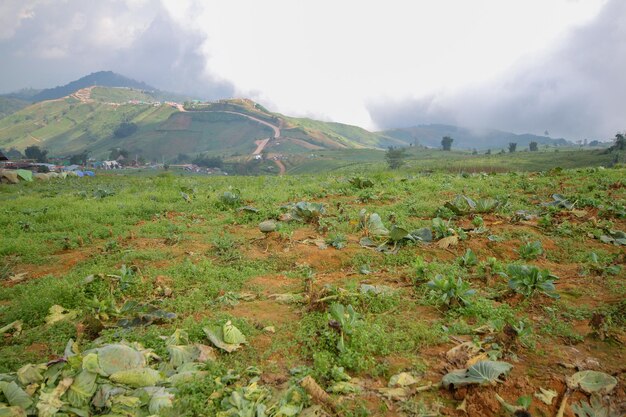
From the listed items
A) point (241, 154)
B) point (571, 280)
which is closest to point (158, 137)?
point (241, 154)

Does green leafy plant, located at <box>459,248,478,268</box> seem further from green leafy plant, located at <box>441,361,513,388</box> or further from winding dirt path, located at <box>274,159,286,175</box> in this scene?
winding dirt path, located at <box>274,159,286,175</box>

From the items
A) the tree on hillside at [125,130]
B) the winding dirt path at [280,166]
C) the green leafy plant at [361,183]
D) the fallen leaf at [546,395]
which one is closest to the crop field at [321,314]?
the fallen leaf at [546,395]

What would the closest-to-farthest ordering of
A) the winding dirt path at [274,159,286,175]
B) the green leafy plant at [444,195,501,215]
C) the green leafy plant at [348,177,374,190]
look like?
1. the green leafy plant at [444,195,501,215]
2. the green leafy plant at [348,177,374,190]
3. the winding dirt path at [274,159,286,175]

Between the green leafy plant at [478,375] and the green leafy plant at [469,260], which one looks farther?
the green leafy plant at [469,260]

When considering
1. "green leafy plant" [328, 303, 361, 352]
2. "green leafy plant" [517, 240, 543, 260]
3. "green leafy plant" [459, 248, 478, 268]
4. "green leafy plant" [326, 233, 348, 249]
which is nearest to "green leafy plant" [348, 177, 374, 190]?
"green leafy plant" [326, 233, 348, 249]

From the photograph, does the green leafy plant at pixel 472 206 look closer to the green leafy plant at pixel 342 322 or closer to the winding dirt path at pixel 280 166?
the green leafy plant at pixel 342 322

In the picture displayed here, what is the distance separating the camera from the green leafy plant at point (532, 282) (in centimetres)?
484

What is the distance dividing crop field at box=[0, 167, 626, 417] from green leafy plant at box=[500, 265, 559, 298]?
0.08 ft

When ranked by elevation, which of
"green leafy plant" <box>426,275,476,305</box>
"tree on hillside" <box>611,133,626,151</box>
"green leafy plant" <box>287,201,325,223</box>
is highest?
"tree on hillside" <box>611,133,626,151</box>

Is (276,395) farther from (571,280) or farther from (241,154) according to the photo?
(241,154)

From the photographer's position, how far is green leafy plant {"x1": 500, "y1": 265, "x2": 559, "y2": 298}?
4.84m

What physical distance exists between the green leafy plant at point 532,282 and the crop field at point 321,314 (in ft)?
0.08

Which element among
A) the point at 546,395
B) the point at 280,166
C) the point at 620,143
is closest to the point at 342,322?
the point at 546,395

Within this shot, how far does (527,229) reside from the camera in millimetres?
8086
